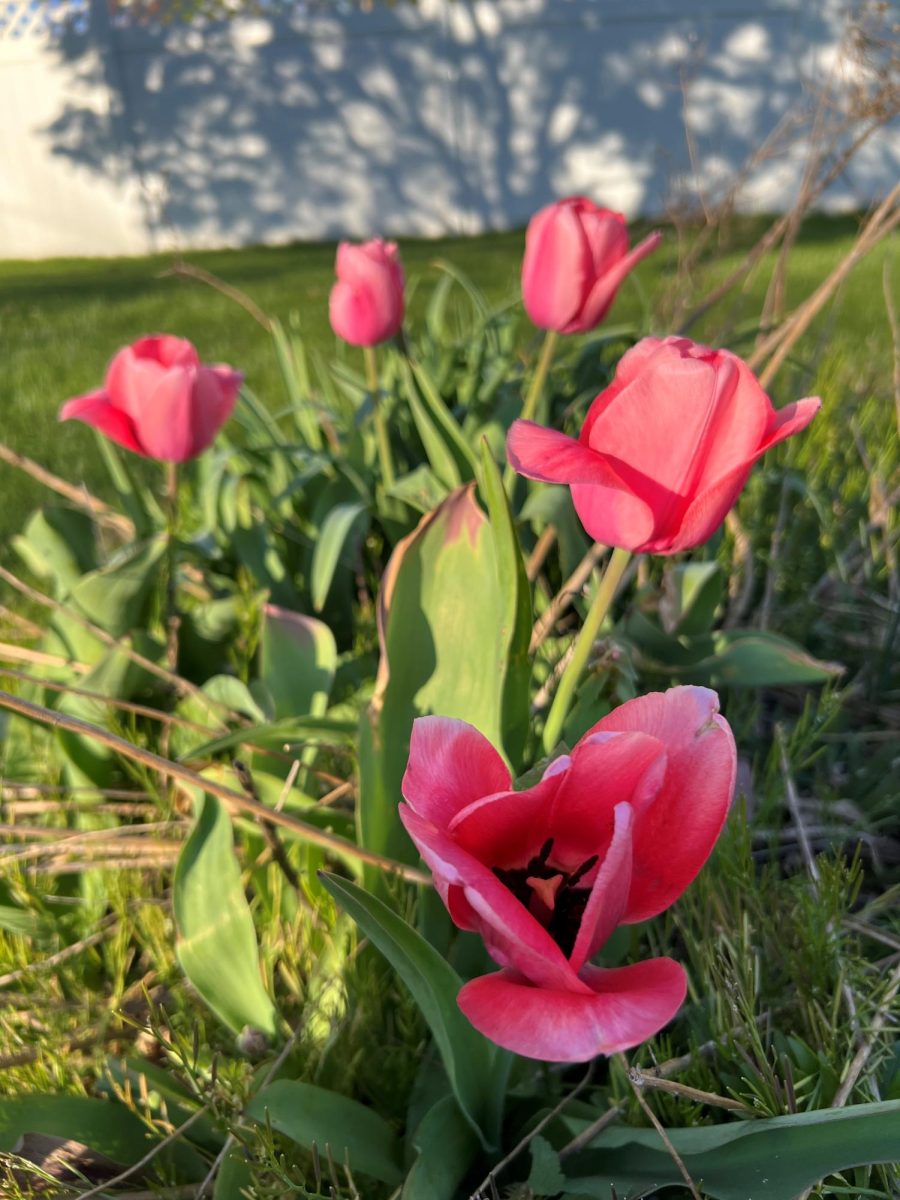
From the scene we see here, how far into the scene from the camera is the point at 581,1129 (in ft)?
2.15

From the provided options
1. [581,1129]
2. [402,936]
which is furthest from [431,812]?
[581,1129]

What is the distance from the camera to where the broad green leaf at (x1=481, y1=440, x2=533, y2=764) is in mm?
644

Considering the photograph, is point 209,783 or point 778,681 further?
point 778,681

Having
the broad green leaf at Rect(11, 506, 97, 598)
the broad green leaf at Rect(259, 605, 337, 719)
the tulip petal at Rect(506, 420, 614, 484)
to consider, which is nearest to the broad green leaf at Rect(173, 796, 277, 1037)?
the broad green leaf at Rect(259, 605, 337, 719)

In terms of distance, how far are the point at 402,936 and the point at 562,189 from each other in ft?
28.4

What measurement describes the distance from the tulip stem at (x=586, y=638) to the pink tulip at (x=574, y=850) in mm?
142

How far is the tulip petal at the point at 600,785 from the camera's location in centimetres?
45

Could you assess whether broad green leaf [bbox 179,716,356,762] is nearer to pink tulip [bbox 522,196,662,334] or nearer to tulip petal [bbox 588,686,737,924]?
tulip petal [bbox 588,686,737,924]

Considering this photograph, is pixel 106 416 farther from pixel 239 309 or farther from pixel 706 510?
pixel 239 309

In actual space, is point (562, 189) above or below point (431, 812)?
above

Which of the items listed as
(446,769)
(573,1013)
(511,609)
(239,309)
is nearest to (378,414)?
(511,609)

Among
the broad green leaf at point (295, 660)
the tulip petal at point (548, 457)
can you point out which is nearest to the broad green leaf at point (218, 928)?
the broad green leaf at point (295, 660)

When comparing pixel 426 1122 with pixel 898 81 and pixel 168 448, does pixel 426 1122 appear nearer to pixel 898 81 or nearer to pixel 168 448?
pixel 168 448

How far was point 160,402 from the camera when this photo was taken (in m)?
0.96
